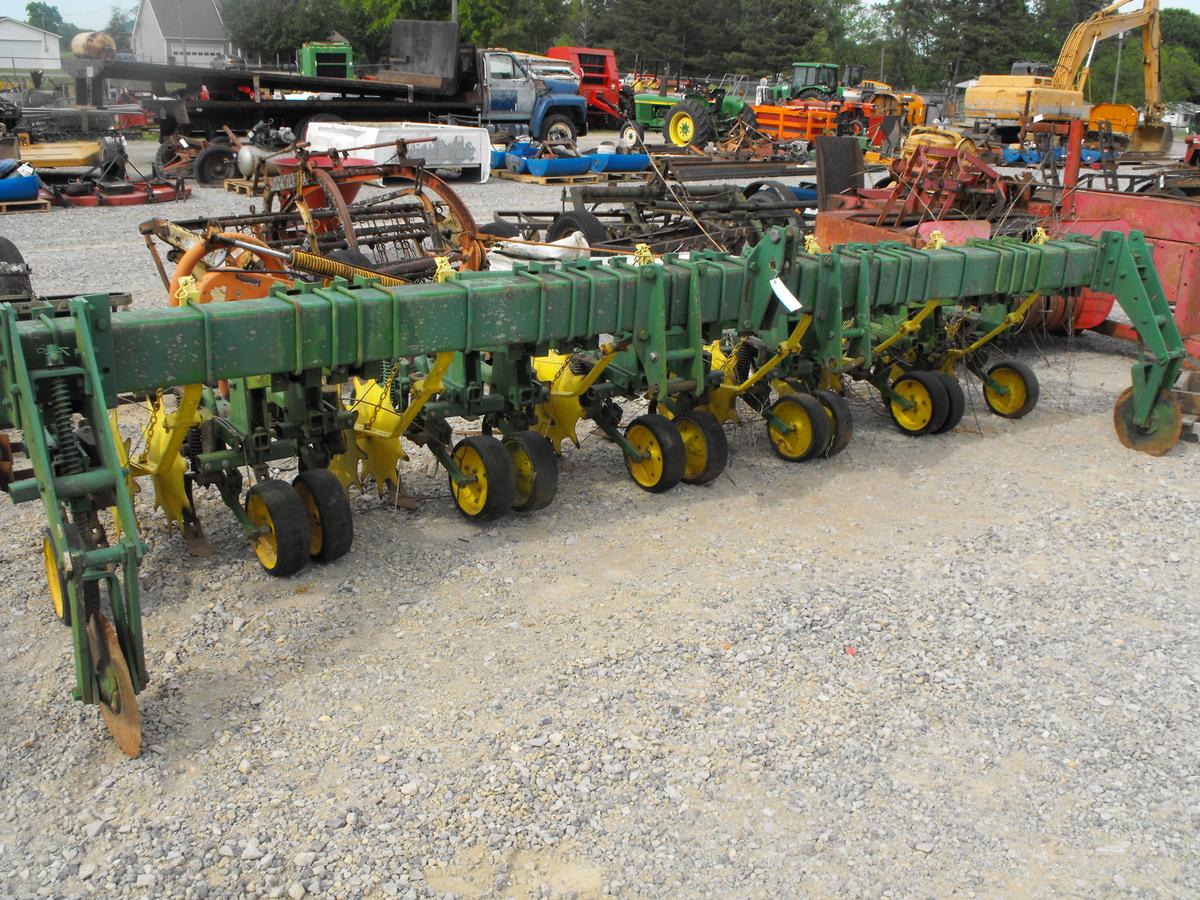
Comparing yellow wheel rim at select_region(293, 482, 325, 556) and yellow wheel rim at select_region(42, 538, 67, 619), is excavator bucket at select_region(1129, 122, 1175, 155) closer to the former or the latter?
yellow wheel rim at select_region(293, 482, 325, 556)

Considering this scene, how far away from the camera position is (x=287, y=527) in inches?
181

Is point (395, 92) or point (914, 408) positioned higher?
point (395, 92)

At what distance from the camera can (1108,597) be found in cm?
485

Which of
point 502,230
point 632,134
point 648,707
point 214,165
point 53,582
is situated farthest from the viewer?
point 632,134

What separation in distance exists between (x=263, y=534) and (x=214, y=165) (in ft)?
53.2

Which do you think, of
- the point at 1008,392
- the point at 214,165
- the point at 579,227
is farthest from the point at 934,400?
the point at 214,165

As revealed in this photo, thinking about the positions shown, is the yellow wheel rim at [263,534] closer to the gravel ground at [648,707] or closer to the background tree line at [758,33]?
the gravel ground at [648,707]

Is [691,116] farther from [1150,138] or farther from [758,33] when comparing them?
[758,33]

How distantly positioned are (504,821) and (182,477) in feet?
8.08

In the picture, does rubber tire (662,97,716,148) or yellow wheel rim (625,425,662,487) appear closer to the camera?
yellow wheel rim (625,425,662,487)

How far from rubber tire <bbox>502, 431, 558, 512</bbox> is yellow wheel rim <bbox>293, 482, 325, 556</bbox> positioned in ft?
3.11

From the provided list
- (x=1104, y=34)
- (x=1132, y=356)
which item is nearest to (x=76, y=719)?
(x=1132, y=356)

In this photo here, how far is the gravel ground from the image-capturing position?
3.21m

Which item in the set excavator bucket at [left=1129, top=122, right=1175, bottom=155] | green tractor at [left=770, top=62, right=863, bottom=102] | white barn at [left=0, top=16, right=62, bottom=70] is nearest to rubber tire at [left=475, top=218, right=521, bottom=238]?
excavator bucket at [left=1129, top=122, right=1175, bottom=155]
